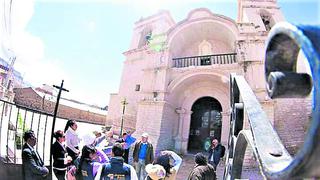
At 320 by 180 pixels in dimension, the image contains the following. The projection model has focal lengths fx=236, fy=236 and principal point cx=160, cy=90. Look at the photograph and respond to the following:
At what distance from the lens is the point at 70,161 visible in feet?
14.6

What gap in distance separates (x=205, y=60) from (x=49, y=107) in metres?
17.3

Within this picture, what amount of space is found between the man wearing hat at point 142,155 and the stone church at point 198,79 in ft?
19.8

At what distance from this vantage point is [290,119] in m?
12.3

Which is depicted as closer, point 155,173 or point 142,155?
point 155,173

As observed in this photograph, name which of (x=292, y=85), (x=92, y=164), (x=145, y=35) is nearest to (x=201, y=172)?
(x=92, y=164)

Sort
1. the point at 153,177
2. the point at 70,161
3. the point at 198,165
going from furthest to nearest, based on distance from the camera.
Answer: the point at 70,161 < the point at 198,165 < the point at 153,177

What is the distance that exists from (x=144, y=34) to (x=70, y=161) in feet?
59.0

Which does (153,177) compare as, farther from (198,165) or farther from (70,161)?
(70,161)

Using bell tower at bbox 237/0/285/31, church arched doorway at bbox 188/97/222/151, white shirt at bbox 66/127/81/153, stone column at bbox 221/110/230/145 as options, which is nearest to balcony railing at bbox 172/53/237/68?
church arched doorway at bbox 188/97/222/151

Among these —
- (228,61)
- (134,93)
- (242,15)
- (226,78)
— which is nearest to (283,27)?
(226,78)

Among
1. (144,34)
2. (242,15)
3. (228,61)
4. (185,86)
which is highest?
(242,15)

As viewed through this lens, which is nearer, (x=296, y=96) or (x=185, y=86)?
(x=296, y=96)

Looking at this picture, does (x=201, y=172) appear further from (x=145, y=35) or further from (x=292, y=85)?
(x=145, y=35)

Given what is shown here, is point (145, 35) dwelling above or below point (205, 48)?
above
